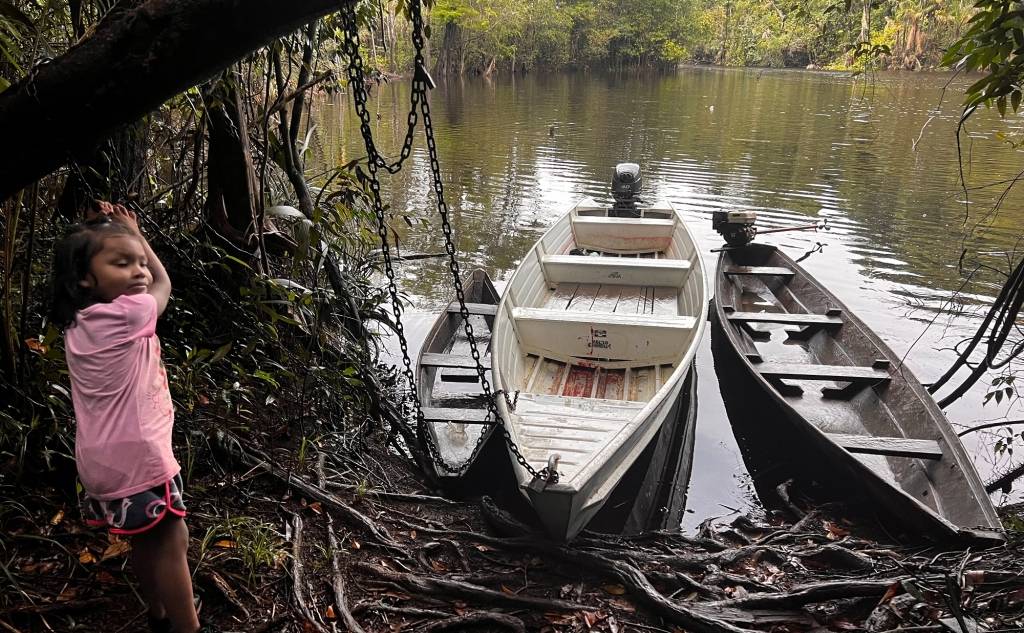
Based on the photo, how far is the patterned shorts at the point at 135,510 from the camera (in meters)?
2.16

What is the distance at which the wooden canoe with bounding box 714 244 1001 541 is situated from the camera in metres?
4.52

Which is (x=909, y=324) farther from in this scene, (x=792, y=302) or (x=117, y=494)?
(x=117, y=494)

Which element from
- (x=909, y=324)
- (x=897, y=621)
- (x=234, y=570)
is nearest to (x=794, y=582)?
(x=897, y=621)

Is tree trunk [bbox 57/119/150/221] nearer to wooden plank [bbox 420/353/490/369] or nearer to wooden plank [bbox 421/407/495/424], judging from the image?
wooden plank [bbox 421/407/495/424]

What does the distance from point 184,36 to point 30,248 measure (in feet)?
5.68

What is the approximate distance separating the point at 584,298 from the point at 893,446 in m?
3.42

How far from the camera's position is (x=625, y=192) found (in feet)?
33.3

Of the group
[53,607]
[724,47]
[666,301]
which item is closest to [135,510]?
[53,607]

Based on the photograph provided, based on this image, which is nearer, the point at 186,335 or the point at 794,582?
the point at 794,582

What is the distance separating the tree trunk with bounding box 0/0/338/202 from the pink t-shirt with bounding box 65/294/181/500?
1.61 feet

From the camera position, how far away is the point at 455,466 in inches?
195

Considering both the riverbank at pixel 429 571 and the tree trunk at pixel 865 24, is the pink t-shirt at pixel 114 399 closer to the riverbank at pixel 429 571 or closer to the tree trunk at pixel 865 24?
the riverbank at pixel 429 571

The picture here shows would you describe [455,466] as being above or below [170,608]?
below

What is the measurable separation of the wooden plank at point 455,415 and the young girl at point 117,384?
3.30m
